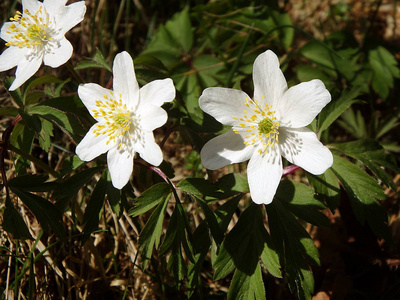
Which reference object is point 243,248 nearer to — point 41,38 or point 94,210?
point 94,210

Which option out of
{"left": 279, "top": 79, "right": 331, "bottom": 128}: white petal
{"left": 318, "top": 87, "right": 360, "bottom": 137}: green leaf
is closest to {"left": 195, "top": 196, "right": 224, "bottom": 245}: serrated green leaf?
{"left": 279, "top": 79, "right": 331, "bottom": 128}: white petal

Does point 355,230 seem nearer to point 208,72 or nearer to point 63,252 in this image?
point 208,72

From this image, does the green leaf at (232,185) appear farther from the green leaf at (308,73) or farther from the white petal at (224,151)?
the green leaf at (308,73)

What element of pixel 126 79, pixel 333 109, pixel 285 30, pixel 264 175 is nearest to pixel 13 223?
pixel 126 79

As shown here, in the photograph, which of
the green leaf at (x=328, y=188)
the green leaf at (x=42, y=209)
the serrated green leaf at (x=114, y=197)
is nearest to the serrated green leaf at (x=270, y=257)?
the green leaf at (x=328, y=188)

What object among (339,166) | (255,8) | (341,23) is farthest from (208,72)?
(341,23)

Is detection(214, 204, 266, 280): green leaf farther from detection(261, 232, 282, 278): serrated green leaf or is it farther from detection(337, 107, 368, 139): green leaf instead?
detection(337, 107, 368, 139): green leaf
